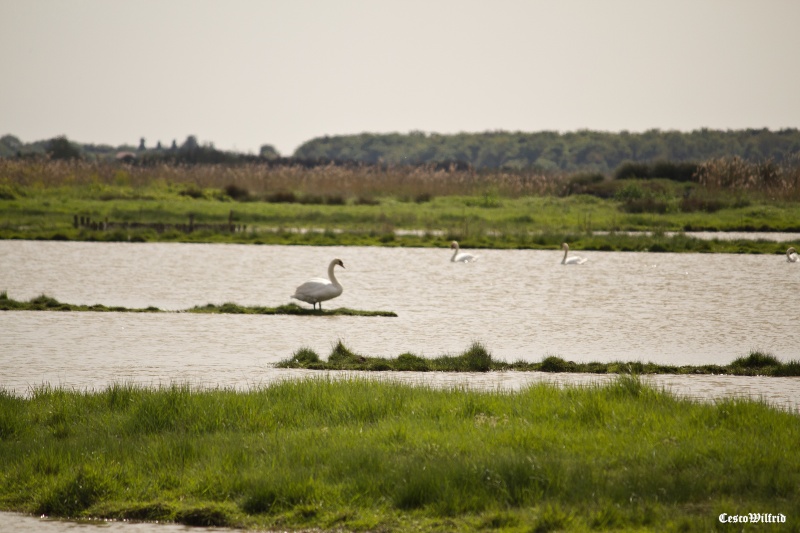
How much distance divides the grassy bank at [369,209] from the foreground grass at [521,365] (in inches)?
977

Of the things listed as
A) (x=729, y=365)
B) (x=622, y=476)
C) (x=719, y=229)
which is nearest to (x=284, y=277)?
(x=729, y=365)

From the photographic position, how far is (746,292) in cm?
2536

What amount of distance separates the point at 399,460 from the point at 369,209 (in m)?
43.1

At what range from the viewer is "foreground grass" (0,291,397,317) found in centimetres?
2028

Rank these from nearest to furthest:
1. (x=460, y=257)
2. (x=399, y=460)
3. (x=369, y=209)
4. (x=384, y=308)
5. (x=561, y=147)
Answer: (x=399, y=460) → (x=384, y=308) → (x=460, y=257) → (x=369, y=209) → (x=561, y=147)

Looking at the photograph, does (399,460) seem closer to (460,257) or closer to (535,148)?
(460,257)

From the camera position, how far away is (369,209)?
5138 cm

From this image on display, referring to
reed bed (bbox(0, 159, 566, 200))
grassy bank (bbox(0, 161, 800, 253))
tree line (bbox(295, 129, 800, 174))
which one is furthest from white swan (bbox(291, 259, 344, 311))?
A: tree line (bbox(295, 129, 800, 174))

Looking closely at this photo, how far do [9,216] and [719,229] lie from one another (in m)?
32.2

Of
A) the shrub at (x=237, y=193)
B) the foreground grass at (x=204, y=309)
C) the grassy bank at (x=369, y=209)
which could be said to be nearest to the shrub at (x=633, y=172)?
the grassy bank at (x=369, y=209)

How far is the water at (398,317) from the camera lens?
13555 mm

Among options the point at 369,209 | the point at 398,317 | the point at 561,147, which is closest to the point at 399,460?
the point at 398,317

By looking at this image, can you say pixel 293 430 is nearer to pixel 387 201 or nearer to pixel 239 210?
pixel 239 210

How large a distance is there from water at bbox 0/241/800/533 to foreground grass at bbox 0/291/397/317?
19.2 inches
